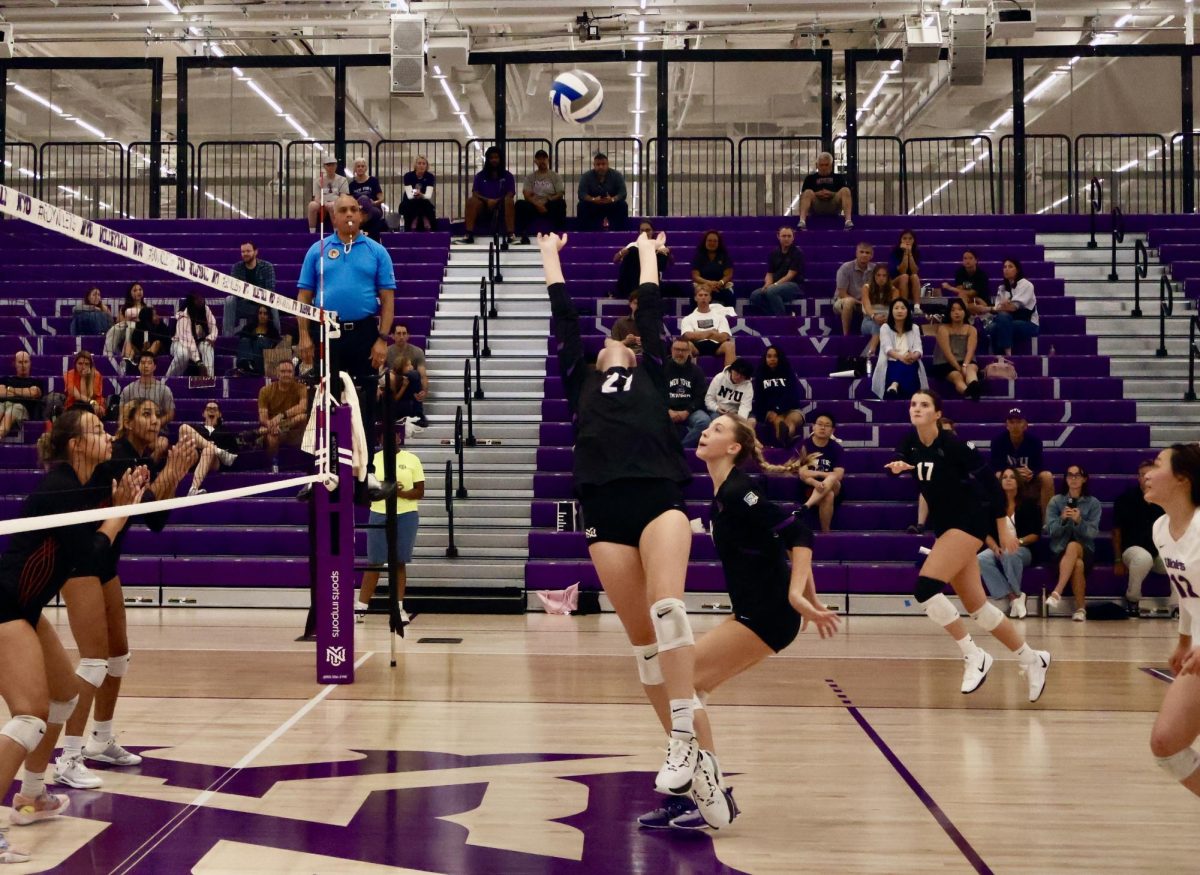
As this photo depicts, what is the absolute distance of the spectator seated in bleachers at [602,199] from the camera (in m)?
17.5

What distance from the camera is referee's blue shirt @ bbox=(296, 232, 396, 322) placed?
7.81 metres

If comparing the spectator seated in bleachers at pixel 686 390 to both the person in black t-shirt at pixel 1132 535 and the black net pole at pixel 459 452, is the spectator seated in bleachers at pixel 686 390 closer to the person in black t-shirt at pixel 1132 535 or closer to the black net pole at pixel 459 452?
the black net pole at pixel 459 452

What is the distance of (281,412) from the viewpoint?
6.84 m

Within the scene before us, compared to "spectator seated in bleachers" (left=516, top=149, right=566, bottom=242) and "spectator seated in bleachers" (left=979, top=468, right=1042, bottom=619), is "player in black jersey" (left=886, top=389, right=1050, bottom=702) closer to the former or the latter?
"spectator seated in bleachers" (left=979, top=468, right=1042, bottom=619)

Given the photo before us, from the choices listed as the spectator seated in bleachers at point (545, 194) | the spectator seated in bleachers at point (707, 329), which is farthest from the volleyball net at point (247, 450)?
the spectator seated in bleachers at point (545, 194)

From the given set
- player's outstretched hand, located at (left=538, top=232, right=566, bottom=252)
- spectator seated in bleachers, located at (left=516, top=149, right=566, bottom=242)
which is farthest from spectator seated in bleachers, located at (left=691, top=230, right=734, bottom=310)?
player's outstretched hand, located at (left=538, top=232, right=566, bottom=252)

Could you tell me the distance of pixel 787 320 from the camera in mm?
15195

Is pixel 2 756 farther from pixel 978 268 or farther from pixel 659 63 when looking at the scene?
pixel 659 63

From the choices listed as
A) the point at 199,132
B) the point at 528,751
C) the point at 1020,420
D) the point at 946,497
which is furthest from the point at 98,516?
the point at 199,132

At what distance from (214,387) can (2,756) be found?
240 cm

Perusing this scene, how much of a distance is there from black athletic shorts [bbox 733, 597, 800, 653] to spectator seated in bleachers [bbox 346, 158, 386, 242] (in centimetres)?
1106

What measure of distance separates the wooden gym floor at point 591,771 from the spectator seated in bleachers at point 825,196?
9.45m

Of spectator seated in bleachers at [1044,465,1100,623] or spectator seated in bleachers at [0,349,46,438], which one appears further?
spectator seated in bleachers at [1044,465,1100,623]

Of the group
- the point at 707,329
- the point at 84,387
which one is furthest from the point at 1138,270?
the point at 84,387
